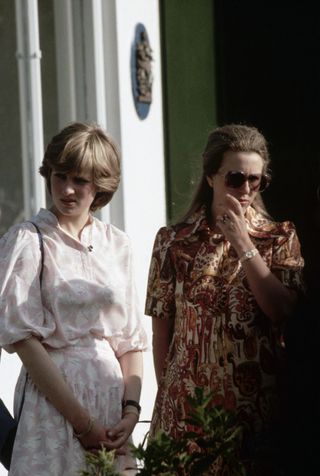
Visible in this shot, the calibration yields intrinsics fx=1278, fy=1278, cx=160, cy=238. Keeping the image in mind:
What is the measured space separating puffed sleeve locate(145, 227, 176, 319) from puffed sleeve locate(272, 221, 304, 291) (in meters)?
0.34

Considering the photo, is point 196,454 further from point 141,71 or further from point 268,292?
point 141,71

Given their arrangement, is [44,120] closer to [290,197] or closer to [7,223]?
[7,223]

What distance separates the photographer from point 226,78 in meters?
7.63

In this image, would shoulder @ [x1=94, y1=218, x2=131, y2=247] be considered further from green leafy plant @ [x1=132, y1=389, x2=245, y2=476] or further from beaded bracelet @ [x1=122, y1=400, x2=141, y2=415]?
green leafy plant @ [x1=132, y1=389, x2=245, y2=476]

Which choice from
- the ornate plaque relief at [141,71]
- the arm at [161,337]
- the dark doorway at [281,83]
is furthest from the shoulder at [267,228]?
the dark doorway at [281,83]

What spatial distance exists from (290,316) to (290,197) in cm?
430

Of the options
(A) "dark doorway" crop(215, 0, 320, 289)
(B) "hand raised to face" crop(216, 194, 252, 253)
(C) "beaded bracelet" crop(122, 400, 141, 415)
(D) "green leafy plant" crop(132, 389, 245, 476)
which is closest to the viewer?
(D) "green leafy plant" crop(132, 389, 245, 476)

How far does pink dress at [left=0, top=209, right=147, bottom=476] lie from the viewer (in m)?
3.74

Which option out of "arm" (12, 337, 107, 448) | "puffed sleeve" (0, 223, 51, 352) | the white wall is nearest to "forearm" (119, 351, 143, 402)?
"arm" (12, 337, 107, 448)

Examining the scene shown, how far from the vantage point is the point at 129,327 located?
3.97 meters

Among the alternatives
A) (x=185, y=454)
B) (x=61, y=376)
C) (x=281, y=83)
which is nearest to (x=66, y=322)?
(x=61, y=376)

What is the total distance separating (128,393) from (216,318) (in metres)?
0.36

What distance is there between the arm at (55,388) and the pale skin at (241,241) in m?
0.41

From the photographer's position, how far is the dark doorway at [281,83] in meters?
7.77
